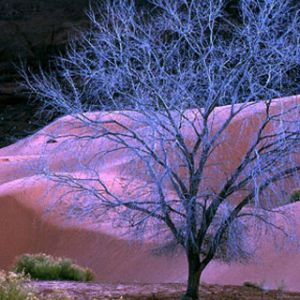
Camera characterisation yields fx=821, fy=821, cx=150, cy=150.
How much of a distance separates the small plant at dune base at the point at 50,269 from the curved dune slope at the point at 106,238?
4.03 ft

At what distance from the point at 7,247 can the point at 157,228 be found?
10.4 m

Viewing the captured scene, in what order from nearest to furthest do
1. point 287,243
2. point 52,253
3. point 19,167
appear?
point 287,243, point 52,253, point 19,167

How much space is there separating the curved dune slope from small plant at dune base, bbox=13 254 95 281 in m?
1.23

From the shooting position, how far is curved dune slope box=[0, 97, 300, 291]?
16203 mm

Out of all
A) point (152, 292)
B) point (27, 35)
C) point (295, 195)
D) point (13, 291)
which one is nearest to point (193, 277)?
point (152, 292)

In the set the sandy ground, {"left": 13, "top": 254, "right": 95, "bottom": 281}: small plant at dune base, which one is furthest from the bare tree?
{"left": 13, "top": 254, "right": 95, "bottom": 281}: small plant at dune base

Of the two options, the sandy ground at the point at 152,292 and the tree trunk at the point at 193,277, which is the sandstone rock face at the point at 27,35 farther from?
the tree trunk at the point at 193,277

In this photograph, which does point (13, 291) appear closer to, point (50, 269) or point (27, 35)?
point (50, 269)

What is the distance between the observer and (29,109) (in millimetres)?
59500

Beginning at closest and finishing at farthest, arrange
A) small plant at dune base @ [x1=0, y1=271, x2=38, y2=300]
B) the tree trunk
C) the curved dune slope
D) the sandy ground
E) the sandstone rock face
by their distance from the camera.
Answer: small plant at dune base @ [x1=0, y1=271, x2=38, y2=300], the tree trunk, the sandy ground, the curved dune slope, the sandstone rock face

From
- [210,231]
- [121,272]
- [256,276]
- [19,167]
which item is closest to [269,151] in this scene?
[210,231]

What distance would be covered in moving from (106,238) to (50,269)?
151 inches

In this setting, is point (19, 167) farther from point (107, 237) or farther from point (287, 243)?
point (287, 243)

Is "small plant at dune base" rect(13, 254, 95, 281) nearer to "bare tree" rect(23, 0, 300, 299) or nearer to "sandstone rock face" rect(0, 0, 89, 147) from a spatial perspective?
"bare tree" rect(23, 0, 300, 299)
